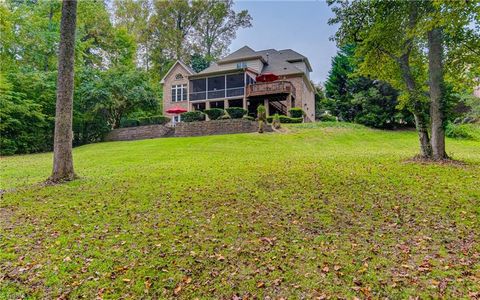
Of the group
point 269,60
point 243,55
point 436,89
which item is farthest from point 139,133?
point 436,89

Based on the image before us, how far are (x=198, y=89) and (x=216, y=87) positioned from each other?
221 cm

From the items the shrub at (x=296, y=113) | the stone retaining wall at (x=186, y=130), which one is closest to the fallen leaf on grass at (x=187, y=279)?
the stone retaining wall at (x=186, y=130)

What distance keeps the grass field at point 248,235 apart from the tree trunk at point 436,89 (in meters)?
1.28

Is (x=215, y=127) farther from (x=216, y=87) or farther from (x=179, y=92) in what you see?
(x=179, y=92)

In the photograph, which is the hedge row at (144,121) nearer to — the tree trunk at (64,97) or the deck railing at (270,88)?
the deck railing at (270,88)

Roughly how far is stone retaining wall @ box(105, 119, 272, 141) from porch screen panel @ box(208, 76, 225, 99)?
8100 mm

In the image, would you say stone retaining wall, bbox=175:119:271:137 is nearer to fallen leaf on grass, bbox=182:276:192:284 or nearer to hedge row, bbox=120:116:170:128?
hedge row, bbox=120:116:170:128

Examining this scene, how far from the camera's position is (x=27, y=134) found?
21703mm

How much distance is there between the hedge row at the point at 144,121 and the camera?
26.0 meters

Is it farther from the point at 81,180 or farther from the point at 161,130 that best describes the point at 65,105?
the point at 161,130

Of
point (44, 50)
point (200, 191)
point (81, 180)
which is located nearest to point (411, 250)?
point (200, 191)

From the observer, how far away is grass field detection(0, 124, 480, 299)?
12.3ft

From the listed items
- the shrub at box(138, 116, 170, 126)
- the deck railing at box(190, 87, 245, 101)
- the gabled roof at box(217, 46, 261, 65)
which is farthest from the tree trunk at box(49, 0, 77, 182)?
the gabled roof at box(217, 46, 261, 65)

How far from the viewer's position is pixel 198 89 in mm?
32719
